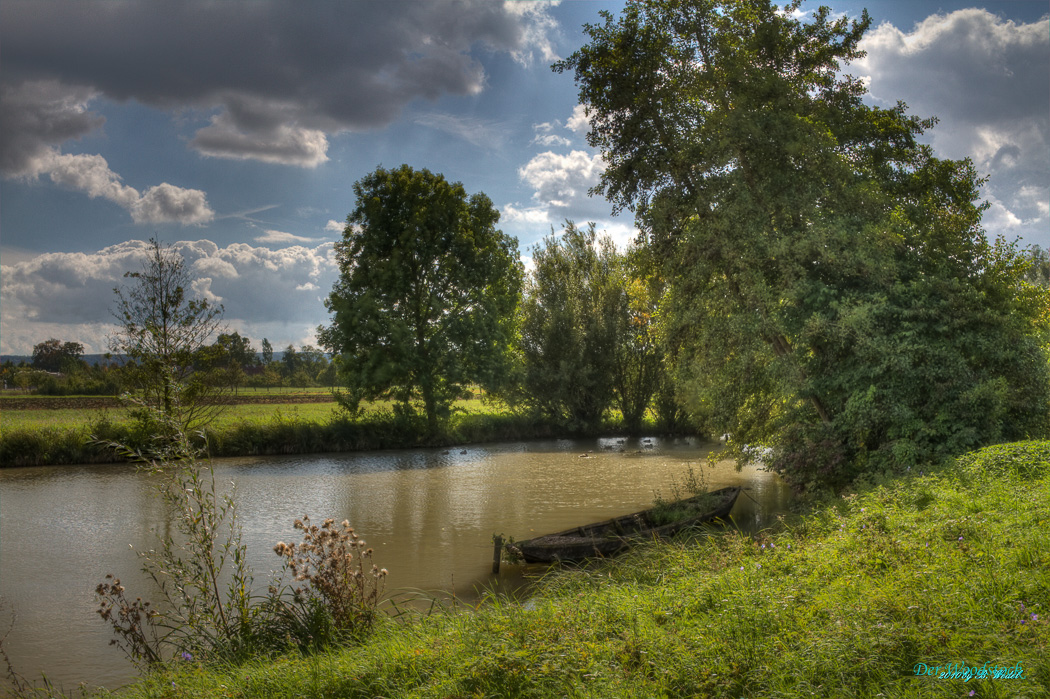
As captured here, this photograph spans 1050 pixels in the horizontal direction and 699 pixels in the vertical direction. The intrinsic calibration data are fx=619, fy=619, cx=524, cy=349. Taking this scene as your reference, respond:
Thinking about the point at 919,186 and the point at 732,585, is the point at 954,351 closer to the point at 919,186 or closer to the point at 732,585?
the point at 919,186

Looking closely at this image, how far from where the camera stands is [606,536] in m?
10.8

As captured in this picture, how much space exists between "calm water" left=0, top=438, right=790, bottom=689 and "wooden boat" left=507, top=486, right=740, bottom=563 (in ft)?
1.63

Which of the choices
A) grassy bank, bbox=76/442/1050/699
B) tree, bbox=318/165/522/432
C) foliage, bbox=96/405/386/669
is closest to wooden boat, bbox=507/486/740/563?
grassy bank, bbox=76/442/1050/699

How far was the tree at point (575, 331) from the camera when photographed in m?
33.2

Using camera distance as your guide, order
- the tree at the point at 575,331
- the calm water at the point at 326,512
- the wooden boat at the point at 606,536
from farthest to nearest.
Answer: the tree at the point at 575,331, the wooden boat at the point at 606,536, the calm water at the point at 326,512

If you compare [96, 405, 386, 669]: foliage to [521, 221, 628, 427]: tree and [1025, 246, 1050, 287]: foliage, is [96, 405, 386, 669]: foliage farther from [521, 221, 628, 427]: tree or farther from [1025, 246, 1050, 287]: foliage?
[521, 221, 628, 427]: tree

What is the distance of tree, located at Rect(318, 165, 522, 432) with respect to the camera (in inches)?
1136

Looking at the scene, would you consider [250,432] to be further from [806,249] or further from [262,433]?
[806,249]

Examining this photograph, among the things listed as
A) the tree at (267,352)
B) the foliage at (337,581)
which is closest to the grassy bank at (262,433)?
the foliage at (337,581)

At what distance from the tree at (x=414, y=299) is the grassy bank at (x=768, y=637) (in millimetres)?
23362

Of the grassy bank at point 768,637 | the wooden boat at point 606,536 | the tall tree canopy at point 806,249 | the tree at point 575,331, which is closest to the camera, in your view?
the grassy bank at point 768,637

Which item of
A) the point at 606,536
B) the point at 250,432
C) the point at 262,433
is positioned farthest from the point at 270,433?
the point at 606,536

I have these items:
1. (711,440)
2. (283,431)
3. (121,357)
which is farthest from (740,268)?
(283,431)

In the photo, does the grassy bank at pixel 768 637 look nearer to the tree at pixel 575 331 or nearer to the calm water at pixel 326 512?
the calm water at pixel 326 512
